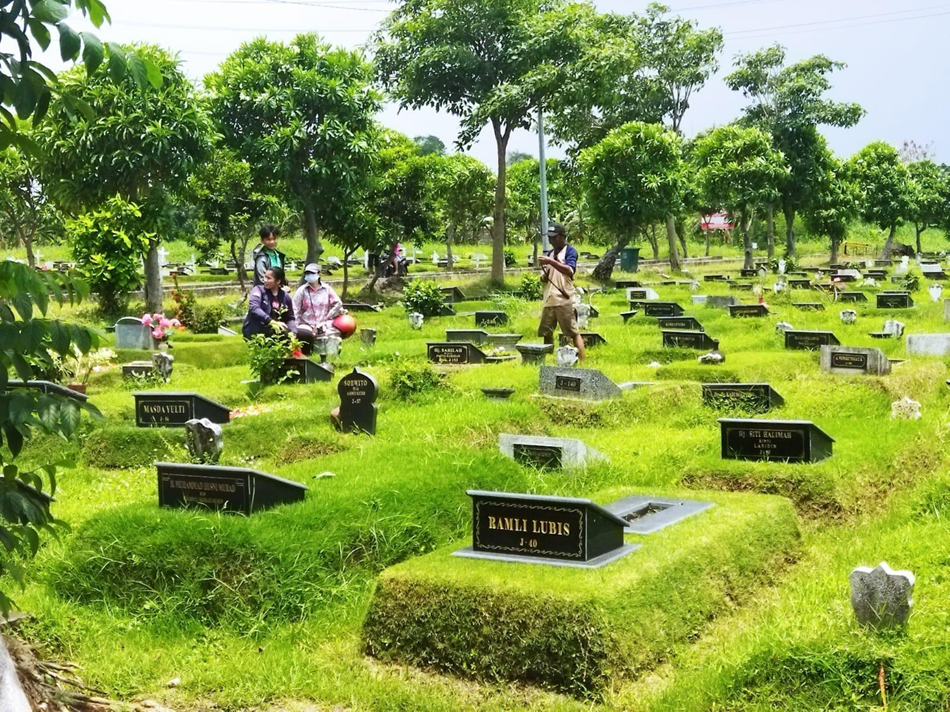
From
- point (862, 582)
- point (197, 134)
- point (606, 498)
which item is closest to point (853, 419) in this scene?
point (606, 498)

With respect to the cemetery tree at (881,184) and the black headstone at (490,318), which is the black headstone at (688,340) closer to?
the black headstone at (490,318)

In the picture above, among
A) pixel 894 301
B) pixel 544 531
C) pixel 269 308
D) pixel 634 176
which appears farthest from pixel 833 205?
pixel 544 531

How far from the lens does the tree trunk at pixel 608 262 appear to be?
33.5 m

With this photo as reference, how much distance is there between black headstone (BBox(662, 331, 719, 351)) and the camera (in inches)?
632

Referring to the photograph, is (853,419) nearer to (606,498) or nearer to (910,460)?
(910,460)

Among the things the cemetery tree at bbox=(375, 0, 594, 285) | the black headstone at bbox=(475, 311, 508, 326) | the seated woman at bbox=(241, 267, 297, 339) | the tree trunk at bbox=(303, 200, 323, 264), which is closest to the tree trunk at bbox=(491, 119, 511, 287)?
the cemetery tree at bbox=(375, 0, 594, 285)

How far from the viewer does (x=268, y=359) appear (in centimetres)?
1282

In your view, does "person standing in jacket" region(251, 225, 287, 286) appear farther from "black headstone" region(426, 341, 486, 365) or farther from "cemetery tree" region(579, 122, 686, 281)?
"cemetery tree" region(579, 122, 686, 281)

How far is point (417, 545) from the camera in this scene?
7.70 metres

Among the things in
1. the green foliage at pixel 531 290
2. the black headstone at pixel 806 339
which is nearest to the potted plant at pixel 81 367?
the black headstone at pixel 806 339

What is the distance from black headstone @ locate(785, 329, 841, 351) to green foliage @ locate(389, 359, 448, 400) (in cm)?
558

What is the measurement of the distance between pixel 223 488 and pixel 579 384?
16.7ft

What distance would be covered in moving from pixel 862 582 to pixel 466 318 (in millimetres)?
17747

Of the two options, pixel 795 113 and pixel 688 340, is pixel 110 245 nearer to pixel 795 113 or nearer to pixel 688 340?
pixel 688 340
